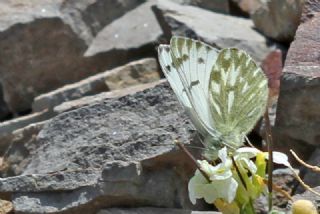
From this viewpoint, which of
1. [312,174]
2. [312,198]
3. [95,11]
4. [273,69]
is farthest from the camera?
[95,11]

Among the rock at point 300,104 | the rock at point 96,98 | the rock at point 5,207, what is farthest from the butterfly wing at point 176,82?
the rock at point 5,207

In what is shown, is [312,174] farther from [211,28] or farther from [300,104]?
[211,28]

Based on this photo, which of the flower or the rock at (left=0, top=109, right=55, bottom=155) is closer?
the flower

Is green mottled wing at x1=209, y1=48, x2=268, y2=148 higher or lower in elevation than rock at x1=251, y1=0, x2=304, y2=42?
higher

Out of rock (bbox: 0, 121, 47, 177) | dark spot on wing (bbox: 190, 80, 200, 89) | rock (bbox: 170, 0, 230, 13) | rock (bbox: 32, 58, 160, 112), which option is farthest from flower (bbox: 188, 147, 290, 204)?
rock (bbox: 170, 0, 230, 13)

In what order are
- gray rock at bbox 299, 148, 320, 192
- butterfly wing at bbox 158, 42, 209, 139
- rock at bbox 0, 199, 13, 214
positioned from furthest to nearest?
rock at bbox 0, 199, 13, 214, gray rock at bbox 299, 148, 320, 192, butterfly wing at bbox 158, 42, 209, 139

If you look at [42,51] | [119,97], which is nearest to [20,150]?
[119,97]

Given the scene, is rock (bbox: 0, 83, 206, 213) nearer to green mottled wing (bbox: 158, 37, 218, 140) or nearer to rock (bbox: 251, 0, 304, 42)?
green mottled wing (bbox: 158, 37, 218, 140)
